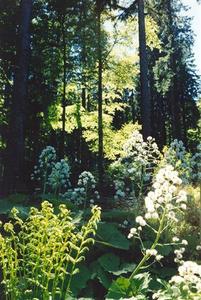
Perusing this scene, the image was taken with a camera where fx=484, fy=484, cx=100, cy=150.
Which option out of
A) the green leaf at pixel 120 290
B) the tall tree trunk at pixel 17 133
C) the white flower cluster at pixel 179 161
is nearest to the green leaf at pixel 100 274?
the green leaf at pixel 120 290

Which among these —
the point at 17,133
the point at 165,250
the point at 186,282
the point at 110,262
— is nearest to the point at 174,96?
the point at 17,133

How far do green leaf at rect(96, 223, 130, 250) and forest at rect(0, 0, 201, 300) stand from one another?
0.02 metres

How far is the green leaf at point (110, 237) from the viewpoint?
4973mm

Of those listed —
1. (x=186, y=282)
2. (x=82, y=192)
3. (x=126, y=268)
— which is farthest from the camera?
(x=82, y=192)

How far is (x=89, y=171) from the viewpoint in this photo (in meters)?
22.2

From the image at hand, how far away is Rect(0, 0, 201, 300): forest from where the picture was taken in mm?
3627

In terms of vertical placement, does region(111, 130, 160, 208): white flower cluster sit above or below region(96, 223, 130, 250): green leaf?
above

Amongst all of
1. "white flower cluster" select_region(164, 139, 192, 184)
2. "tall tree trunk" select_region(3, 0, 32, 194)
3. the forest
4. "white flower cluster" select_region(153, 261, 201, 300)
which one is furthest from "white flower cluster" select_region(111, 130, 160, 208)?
"tall tree trunk" select_region(3, 0, 32, 194)

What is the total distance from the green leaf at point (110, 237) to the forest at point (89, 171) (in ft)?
0.05

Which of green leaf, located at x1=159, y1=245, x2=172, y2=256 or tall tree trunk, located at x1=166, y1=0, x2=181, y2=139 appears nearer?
green leaf, located at x1=159, y1=245, x2=172, y2=256

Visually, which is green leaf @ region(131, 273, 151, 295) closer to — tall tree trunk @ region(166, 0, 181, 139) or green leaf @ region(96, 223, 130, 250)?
green leaf @ region(96, 223, 130, 250)

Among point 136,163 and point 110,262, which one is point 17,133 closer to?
point 136,163

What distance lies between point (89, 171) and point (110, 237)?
1698cm

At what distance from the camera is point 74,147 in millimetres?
33625
